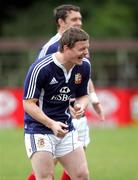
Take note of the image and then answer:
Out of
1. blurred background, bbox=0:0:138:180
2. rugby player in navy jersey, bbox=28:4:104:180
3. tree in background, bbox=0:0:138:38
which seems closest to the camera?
rugby player in navy jersey, bbox=28:4:104:180

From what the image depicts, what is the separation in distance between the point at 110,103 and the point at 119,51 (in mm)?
6772

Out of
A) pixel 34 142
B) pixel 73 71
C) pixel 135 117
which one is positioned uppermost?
pixel 73 71

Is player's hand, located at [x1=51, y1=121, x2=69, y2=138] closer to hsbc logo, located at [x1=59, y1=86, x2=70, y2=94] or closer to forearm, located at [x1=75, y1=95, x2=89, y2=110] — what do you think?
hsbc logo, located at [x1=59, y1=86, x2=70, y2=94]

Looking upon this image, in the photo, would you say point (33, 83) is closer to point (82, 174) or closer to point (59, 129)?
point (59, 129)

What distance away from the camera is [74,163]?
8977mm

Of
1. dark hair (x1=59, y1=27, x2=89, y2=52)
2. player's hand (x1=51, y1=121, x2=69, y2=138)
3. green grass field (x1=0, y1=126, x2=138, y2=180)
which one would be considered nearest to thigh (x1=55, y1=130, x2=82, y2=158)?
player's hand (x1=51, y1=121, x2=69, y2=138)

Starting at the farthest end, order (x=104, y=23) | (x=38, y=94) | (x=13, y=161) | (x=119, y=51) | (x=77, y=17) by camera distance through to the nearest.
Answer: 1. (x=104, y=23)
2. (x=119, y=51)
3. (x=13, y=161)
4. (x=77, y=17)
5. (x=38, y=94)

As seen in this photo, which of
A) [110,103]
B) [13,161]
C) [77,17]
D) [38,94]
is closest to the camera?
[38,94]

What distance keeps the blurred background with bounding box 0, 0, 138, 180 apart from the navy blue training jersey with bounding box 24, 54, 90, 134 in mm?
4208

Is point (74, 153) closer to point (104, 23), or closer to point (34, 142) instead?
point (34, 142)

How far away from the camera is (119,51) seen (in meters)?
32.9

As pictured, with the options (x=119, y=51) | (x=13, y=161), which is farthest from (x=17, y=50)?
(x=13, y=161)

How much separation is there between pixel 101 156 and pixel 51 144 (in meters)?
8.10

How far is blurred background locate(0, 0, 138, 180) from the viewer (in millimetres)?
26453
